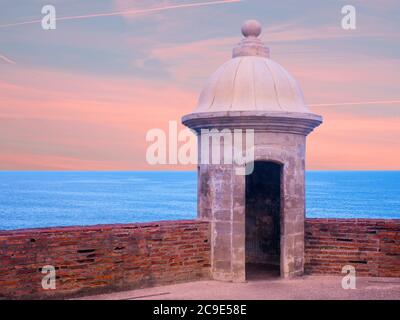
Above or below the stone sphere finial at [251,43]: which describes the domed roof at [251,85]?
below

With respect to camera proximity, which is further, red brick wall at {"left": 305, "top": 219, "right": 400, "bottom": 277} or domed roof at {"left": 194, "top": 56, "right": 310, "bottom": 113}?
red brick wall at {"left": 305, "top": 219, "right": 400, "bottom": 277}

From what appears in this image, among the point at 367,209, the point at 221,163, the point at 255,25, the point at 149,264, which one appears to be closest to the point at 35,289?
the point at 149,264

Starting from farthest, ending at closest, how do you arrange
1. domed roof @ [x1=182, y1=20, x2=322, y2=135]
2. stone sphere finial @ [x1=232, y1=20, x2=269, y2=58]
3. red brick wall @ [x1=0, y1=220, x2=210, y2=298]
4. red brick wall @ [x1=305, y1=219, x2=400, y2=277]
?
stone sphere finial @ [x1=232, y1=20, x2=269, y2=58] → red brick wall @ [x1=305, y1=219, x2=400, y2=277] → domed roof @ [x1=182, y1=20, x2=322, y2=135] → red brick wall @ [x1=0, y1=220, x2=210, y2=298]

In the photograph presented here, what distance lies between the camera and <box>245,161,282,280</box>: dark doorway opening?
36.6 feet

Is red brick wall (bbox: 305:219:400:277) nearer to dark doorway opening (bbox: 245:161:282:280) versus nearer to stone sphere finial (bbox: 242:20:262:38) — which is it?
dark doorway opening (bbox: 245:161:282:280)

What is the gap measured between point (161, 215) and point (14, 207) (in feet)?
83.1

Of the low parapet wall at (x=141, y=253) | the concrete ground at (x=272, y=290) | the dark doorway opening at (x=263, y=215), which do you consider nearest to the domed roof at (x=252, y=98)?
the low parapet wall at (x=141, y=253)

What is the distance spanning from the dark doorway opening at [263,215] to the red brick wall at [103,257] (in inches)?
92.5

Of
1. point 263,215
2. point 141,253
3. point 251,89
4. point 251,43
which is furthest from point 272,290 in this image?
point 251,43

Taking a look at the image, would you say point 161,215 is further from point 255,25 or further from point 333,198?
point 255,25

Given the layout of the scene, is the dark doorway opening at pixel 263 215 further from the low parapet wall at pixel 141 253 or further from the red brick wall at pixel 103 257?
the red brick wall at pixel 103 257

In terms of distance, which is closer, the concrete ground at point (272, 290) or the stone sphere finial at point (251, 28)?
the concrete ground at point (272, 290)

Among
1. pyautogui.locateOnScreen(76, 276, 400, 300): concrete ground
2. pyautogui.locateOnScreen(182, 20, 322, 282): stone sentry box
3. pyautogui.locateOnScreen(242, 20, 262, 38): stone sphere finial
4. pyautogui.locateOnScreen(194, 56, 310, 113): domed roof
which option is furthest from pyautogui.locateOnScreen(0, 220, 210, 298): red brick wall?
pyautogui.locateOnScreen(242, 20, 262, 38): stone sphere finial

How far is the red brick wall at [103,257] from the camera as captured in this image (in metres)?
7.49
